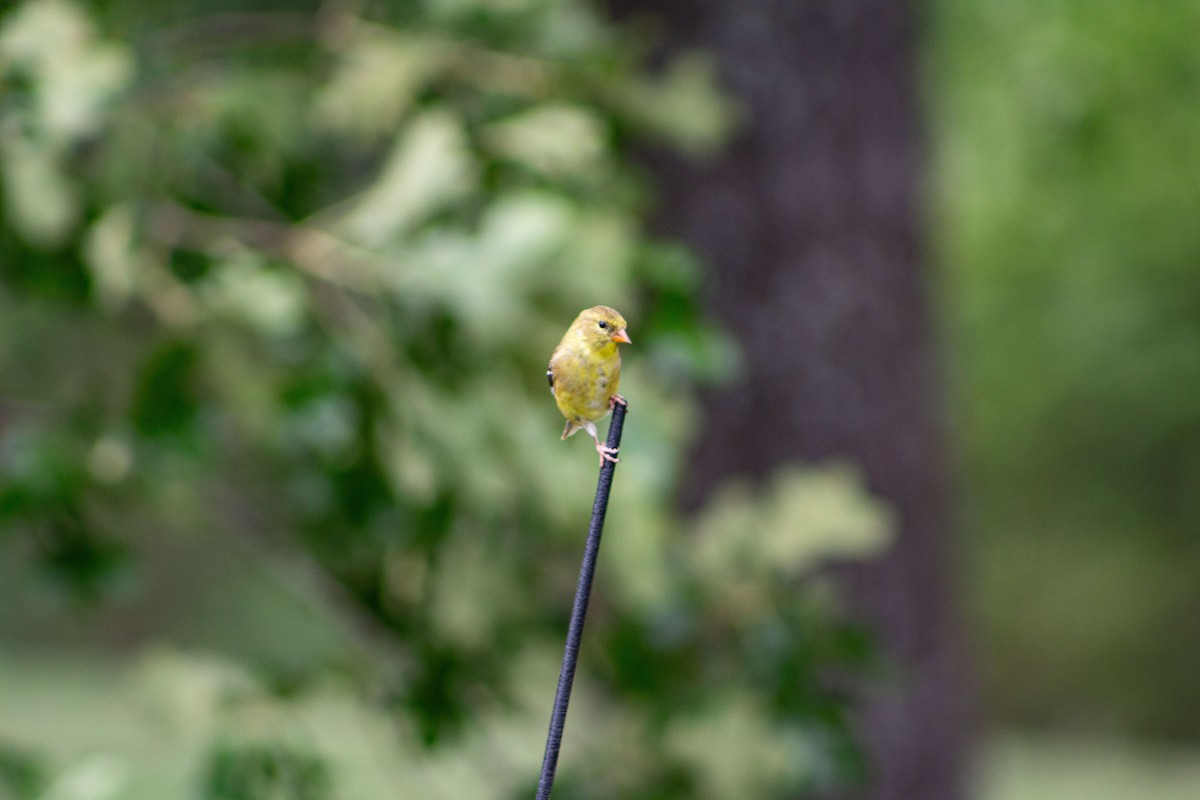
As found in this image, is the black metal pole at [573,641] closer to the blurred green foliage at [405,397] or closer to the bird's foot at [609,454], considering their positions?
the bird's foot at [609,454]

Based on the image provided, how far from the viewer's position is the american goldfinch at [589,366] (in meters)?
0.54

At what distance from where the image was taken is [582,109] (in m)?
2.05

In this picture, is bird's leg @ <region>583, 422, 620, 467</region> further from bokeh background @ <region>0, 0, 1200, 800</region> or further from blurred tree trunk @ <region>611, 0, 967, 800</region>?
blurred tree trunk @ <region>611, 0, 967, 800</region>

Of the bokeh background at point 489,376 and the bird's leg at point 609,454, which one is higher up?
the bokeh background at point 489,376

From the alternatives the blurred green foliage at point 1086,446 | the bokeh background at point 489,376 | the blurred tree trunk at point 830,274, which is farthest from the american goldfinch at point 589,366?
the blurred green foliage at point 1086,446

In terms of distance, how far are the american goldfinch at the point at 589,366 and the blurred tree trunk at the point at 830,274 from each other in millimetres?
2578

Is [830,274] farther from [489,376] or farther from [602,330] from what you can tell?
[602,330]

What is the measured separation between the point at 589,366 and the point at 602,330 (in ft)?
0.05

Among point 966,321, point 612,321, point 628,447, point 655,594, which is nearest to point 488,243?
point 628,447

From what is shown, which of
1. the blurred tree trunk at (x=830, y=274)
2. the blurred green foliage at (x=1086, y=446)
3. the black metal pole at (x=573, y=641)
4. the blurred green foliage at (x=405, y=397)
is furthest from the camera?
the blurred green foliage at (x=1086, y=446)

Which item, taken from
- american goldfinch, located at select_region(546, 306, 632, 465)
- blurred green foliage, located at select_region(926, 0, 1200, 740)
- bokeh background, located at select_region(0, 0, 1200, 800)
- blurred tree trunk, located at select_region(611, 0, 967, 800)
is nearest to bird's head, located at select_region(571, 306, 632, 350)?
american goldfinch, located at select_region(546, 306, 632, 465)

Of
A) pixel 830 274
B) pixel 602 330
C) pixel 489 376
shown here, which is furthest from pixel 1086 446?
pixel 602 330

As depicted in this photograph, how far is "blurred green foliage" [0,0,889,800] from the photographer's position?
5.23ft

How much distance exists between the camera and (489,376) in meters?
1.69
